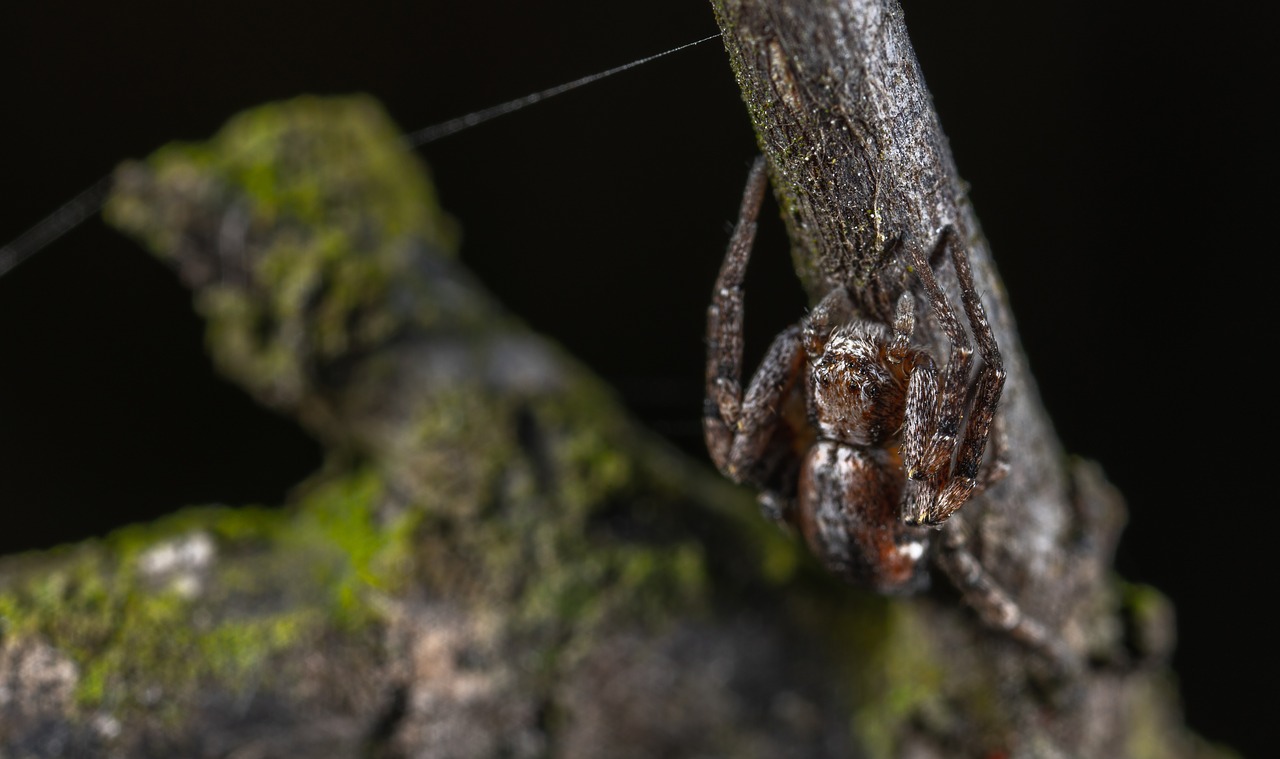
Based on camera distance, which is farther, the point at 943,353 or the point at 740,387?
the point at 740,387

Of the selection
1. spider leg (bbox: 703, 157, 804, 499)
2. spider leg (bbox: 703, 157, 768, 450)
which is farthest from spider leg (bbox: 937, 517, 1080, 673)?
spider leg (bbox: 703, 157, 768, 450)

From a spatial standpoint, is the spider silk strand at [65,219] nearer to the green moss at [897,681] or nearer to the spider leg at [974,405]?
the spider leg at [974,405]

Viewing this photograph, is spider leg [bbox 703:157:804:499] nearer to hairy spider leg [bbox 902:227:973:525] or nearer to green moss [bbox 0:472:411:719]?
hairy spider leg [bbox 902:227:973:525]

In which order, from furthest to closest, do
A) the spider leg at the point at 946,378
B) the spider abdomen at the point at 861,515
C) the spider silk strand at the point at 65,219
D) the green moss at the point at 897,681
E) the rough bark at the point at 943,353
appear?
the spider silk strand at the point at 65,219 → the green moss at the point at 897,681 → the spider abdomen at the point at 861,515 → the spider leg at the point at 946,378 → the rough bark at the point at 943,353

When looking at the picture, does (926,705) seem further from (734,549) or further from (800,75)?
(800,75)

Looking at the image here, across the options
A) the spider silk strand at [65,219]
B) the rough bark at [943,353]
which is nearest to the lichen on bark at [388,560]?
the spider silk strand at [65,219]

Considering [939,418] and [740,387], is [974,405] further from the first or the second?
[740,387]

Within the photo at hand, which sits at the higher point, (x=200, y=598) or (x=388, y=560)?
(x=200, y=598)

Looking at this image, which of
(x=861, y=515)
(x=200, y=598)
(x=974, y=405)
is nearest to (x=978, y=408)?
(x=974, y=405)
